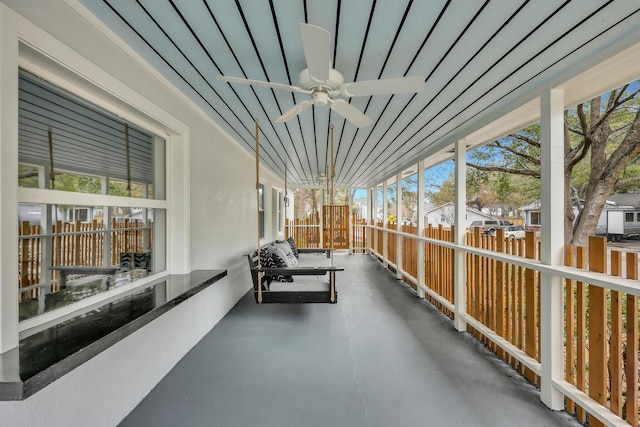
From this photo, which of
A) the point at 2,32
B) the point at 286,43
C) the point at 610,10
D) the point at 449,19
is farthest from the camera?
the point at 286,43

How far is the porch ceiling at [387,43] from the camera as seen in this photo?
134 cm

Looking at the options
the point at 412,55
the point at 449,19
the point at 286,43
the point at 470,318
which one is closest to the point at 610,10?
the point at 449,19

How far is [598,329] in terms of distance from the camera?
5.74 feet

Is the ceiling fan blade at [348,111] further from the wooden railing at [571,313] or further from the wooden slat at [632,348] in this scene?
the wooden slat at [632,348]

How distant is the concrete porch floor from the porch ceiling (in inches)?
92.6

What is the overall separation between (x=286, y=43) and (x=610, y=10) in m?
1.61

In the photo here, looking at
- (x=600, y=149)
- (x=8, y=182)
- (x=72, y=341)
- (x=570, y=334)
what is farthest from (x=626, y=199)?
(x=8, y=182)

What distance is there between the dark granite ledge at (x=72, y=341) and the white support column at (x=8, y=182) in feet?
0.40

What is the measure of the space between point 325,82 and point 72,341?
1.90 metres

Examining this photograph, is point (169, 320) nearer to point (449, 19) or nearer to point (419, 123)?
point (449, 19)

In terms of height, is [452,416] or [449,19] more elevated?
[449,19]

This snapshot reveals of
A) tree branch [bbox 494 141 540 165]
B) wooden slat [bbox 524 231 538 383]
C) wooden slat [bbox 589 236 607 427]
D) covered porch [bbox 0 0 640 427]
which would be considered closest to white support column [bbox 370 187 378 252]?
tree branch [bbox 494 141 540 165]

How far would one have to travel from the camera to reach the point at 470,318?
311 cm

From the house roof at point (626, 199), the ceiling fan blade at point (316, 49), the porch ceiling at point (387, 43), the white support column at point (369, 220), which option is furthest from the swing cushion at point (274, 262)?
the white support column at point (369, 220)
